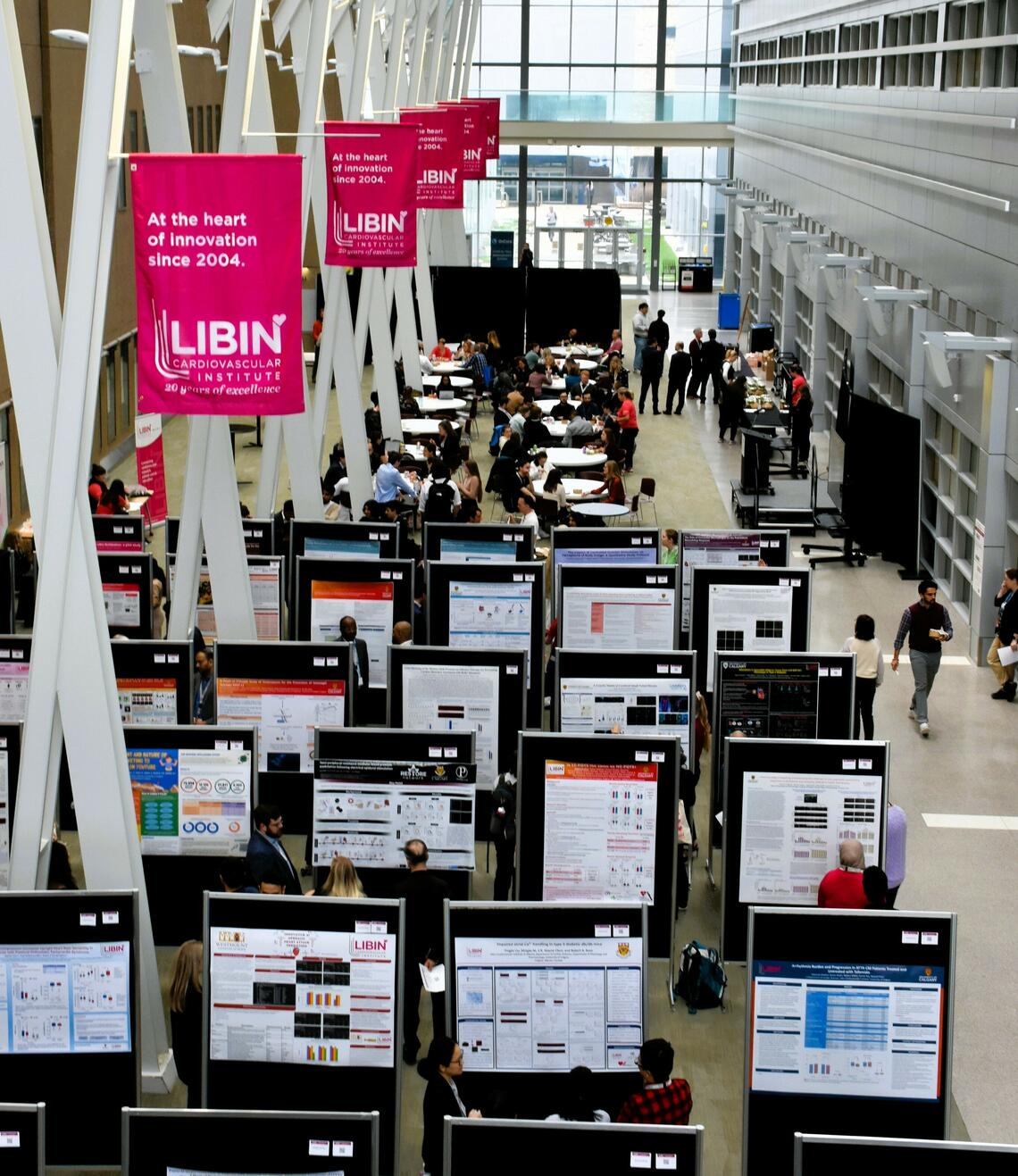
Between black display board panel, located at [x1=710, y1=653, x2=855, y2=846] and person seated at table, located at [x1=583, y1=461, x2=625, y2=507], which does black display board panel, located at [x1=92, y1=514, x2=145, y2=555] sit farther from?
person seated at table, located at [x1=583, y1=461, x2=625, y2=507]

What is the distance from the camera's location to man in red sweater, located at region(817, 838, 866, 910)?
398 inches

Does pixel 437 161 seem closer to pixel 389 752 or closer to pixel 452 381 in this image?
pixel 452 381

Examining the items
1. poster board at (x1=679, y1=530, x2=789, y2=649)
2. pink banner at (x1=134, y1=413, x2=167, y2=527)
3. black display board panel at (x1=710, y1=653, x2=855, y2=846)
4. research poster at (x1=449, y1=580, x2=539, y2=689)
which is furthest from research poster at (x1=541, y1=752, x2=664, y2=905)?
pink banner at (x1=134, y1=413, x2=167, y2=527)

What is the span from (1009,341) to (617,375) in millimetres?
15422

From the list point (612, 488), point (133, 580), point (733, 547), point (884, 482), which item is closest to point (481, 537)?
point (733, 547)

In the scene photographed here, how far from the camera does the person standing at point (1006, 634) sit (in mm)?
16750

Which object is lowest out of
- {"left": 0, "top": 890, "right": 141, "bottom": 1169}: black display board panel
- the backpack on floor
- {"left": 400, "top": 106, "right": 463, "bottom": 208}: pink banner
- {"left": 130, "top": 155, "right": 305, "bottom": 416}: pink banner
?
the backpack on floor

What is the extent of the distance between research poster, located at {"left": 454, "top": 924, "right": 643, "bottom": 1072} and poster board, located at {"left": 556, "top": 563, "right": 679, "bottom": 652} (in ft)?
20.2

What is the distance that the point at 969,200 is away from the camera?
2073 cm

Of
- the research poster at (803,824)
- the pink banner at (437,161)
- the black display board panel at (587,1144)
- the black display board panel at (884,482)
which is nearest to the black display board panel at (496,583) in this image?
the research poster at (803,824)

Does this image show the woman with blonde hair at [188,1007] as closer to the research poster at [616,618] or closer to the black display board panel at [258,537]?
the research poster at [616,618]

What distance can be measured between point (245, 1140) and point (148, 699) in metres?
6.59

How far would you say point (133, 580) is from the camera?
597 inches

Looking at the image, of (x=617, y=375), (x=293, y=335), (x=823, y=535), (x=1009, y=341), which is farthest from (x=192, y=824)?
(x=617, y=375)
